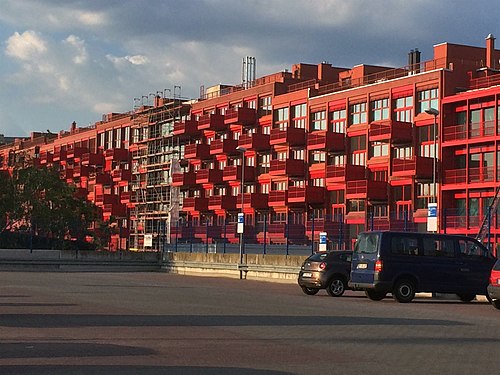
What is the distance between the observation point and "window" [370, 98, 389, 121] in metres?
72.0

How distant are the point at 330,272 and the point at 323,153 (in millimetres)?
49902

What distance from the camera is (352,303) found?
25.4 metres

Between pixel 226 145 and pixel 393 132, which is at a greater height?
pixel 226 145

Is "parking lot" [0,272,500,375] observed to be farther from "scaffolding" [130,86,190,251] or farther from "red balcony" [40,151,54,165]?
"red balcony" [40,151,54,165]

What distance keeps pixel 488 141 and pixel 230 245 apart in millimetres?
19750

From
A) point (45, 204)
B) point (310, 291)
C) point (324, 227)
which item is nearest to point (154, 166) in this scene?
point (45, 204)

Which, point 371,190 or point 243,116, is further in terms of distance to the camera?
point 243,116

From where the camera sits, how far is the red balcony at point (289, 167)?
79.5m

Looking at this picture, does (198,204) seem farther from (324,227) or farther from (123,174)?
(324,227)

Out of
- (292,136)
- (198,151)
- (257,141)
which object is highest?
(292,136)

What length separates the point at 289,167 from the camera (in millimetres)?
79562

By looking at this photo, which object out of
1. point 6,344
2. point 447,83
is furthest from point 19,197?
point 6,344

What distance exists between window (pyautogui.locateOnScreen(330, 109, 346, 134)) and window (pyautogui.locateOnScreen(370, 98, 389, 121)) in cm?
376

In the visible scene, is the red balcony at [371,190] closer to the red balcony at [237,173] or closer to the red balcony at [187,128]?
the red balcony at [237,173]
